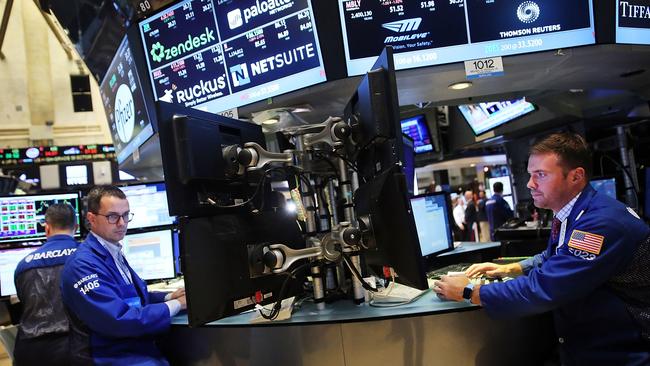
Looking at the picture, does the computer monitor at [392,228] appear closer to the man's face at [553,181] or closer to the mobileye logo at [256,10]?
the man's face at [553,181]

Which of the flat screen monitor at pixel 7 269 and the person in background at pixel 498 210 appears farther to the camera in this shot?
the person in background at pixel 498 210

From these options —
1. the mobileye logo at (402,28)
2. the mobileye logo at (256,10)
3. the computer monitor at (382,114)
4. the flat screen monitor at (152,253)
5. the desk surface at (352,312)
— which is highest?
the mobileye logo at (256,10)

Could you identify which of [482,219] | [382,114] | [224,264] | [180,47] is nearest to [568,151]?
[382,114]

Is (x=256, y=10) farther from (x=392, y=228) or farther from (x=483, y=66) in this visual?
(x=392, y=228)

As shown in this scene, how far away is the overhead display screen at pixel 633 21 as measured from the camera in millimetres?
2539

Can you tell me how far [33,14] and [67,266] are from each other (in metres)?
12.2

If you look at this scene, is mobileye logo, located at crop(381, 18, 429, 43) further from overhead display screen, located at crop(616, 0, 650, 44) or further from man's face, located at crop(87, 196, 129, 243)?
man's face, located at crop(87, 196, 129, 243)

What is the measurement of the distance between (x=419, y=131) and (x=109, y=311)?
536 centimetres

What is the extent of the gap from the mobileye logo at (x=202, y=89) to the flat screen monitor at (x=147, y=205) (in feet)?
3.03

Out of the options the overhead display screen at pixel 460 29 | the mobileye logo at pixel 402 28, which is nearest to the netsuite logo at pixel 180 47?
the overhead display screen at pixel 460 29

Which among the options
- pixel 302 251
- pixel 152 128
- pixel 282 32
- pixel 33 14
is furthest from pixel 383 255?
pixel 33 14

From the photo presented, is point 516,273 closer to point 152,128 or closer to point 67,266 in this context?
point 67,266

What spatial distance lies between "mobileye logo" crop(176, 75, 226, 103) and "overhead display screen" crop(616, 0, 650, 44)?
7.36 feet

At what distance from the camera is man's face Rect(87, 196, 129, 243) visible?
2.15m
